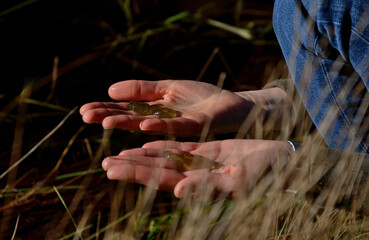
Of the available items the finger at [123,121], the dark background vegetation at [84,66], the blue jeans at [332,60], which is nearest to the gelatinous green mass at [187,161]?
the finger at [123,121]

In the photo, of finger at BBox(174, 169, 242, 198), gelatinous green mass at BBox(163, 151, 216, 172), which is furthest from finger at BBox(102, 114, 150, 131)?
finger at BBox(174, 169, 242, 198)

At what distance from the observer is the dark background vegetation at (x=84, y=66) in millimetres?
2039

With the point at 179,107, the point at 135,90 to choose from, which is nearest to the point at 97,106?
the point at 135,90

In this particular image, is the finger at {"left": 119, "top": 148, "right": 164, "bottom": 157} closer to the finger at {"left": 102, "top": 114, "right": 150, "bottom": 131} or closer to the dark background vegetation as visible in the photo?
the finger at {"left": 102, "top": 114, "right": 150, "bottom": 131}

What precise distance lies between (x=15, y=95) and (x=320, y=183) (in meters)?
1.51

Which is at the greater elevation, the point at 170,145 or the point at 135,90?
the point at 135,90

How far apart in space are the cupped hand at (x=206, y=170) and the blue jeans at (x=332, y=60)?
0.71 ft

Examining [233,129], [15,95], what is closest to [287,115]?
[233,129]

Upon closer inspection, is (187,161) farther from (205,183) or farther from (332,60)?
(332,60)

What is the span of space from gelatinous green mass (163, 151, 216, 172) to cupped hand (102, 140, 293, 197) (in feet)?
0.06

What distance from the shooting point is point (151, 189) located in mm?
1801

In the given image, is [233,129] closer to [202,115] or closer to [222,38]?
[202,115]

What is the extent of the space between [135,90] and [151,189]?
338mm

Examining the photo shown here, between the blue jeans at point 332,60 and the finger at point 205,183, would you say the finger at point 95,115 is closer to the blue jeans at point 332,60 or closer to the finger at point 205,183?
the finger at point 205,183
